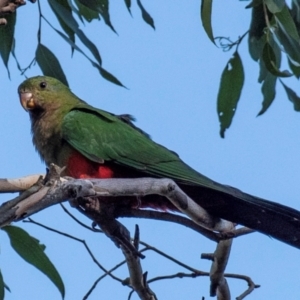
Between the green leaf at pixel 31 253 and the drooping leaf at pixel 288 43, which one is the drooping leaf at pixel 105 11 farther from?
the green leaf at pixel 31 253

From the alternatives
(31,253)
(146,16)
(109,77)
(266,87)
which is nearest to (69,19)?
(109,77)

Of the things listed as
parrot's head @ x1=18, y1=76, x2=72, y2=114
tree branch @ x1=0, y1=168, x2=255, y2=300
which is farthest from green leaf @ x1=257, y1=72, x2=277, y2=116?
parrot's head @ x1=18, y1=76, x2=72, y2=114

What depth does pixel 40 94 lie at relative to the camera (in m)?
2.90

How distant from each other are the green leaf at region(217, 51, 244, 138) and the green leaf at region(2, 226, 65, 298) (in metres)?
0.76

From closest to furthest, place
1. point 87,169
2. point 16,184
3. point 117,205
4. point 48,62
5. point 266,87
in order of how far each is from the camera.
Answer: point 16,184
point 117,205
point 48,62
point 87,169
point 266,87

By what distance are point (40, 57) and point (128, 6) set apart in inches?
12.5

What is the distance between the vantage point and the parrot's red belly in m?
2.45

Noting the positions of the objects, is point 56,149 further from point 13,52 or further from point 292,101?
point 292,101

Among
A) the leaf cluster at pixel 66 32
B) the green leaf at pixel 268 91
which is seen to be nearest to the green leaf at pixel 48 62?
the leaf cluster at pixel 66 32

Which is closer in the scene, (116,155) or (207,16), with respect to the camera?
(207,16)

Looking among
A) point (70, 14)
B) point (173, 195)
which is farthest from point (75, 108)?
point (173, 195)

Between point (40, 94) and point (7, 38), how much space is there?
2.57ft

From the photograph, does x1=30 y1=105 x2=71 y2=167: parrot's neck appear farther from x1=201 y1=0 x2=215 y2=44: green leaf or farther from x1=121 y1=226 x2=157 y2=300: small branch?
x1=201 y1=0 x2=215 y2=44: green leaf

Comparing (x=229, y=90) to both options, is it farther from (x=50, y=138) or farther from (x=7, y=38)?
(x=7, y=38)
